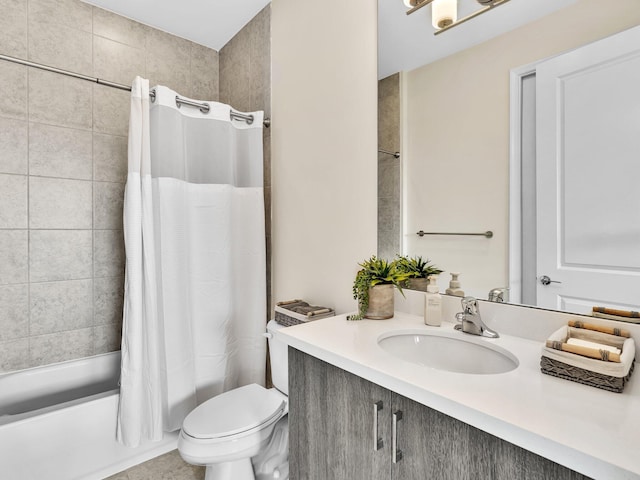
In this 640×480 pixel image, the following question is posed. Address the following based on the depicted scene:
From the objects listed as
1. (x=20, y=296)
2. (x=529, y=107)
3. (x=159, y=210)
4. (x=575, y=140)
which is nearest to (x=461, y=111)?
(x=529, y=107)

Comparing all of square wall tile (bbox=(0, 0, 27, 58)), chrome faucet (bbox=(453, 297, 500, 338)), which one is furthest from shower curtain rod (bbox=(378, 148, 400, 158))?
square wall tile (bbox=(0, 0, 27, 58))

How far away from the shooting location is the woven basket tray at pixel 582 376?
2.32 ft

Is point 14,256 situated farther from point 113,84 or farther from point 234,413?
point 234,413

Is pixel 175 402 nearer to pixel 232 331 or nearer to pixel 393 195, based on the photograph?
pixel 232 331

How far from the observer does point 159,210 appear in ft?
5.74

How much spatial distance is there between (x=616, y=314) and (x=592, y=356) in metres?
0.25

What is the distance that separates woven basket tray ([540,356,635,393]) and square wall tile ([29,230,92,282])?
2.34 m

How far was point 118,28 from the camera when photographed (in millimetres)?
2256

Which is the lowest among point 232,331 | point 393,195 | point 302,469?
point 302,469

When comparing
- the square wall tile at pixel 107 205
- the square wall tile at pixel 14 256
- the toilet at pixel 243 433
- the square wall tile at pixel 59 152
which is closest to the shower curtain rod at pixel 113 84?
the square wall tile at pixel 59 152

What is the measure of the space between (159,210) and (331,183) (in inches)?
33.9

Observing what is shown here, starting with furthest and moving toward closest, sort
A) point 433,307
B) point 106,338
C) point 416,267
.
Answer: point 106,338 < point 416,267 < point 433,307

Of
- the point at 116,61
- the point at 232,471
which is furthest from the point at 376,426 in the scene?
the point at 116,61

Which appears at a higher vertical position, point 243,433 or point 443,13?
point 443,13
